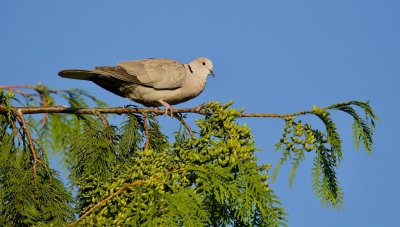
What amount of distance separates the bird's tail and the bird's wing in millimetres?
372

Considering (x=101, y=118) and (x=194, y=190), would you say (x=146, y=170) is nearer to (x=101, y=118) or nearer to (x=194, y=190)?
(x=194, y=190)

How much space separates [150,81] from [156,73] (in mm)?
147

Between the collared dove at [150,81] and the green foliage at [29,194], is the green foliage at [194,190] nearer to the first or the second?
the green foliage at [29,194]

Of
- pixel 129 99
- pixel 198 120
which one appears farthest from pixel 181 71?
pixel 198 120

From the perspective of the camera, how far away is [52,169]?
3572 millimetres

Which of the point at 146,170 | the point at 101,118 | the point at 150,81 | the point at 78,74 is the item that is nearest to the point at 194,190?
the point at 146,170

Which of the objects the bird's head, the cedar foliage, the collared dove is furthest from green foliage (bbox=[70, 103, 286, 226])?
the bird's head

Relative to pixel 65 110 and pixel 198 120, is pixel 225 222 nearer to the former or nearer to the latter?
pixel 198 120

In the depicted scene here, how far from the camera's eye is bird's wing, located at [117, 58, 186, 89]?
6.14 m

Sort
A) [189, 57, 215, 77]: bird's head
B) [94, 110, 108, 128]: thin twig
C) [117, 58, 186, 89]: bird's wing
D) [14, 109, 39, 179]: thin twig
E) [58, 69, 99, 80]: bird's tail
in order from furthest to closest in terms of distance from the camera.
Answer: [189, 57, 215, 77]: bird's head → [117, 58, 186, 89]: bird's wing → [58, 69, 99, 80]: bird's tail → [94, 110, 108, 128]: thin twig → [14, 109, 39, 179]: thin twig

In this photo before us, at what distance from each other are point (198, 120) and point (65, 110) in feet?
3.19

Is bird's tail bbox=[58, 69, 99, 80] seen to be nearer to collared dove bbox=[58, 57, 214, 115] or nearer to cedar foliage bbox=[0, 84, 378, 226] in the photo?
collared dove bbox=[58, 57, 214, 115]

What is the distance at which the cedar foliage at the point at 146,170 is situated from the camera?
2.72 meters

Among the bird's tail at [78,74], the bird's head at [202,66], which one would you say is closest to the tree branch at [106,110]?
the bird's tail at [78,74]
